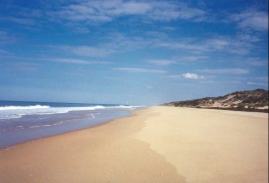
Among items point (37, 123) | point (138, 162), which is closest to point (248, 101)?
point (37, 123)

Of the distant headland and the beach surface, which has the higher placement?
the distant headland

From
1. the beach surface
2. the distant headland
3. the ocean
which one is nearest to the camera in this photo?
the beach surface

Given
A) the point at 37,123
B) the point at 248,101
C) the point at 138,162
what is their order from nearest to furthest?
1. the point at 138,162
2. the point at 37,123
3. the point at 248,101

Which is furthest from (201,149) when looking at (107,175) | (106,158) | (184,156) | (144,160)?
(107,175)

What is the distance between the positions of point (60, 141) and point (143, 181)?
17.9 ft

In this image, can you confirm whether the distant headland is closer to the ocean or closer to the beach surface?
the beach surface

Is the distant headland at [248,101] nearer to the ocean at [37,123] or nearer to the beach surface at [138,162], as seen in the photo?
the beach surface at [138,162]

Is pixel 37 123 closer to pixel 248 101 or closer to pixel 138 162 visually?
pixel 138 162

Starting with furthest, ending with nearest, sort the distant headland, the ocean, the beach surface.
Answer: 1. the distant headland
2. the ocean
3. the beach surface

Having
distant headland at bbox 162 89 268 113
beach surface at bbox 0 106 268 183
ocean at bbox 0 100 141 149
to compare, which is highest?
distant headland at bbox 162 89 268 113

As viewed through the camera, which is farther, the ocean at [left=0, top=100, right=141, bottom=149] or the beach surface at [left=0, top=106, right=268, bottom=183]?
the ocean at [left=0, top=100, right=141, bottom=149]

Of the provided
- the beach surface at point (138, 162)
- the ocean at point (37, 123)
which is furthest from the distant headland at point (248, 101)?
the ocean at point (37, 123)

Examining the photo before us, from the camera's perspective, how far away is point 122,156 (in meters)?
7.09

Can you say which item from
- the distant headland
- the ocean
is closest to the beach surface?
the ocean
